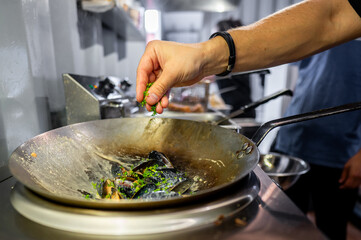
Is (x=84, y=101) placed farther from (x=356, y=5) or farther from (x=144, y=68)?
(x=356, y=5)

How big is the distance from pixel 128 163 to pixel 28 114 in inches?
17.5

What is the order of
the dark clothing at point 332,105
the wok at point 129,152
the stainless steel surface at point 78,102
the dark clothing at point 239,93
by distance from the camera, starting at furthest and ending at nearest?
1. the dark clothing at point 239,93
2. the dark clothing at point 332,105
3. the stainless steel surface at point 78,102
4. the wok at point 129,152

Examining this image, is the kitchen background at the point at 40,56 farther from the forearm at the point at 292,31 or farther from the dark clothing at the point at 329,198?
the dark clothing at the point at 329,198

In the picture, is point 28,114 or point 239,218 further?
point 28,114

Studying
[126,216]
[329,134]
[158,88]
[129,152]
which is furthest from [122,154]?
[329,134]

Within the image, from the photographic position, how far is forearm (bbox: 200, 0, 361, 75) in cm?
96

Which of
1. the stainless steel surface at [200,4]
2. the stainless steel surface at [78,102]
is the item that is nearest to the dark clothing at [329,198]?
the stainless steel surface at [78,102]

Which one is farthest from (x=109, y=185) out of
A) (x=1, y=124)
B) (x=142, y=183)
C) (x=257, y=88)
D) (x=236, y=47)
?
(x=257, y=88)

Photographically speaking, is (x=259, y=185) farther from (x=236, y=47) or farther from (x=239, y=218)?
(x=236, y=47)

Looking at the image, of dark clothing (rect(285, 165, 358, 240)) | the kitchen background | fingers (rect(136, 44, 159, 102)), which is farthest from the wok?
dark clothing (rect(285, 165, 358, 240))

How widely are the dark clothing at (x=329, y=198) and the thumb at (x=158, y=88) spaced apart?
1.40 metres

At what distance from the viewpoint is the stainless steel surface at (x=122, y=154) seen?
586mm

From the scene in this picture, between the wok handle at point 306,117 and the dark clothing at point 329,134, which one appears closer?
the wok handle at point 306,117

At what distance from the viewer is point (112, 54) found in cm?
270
